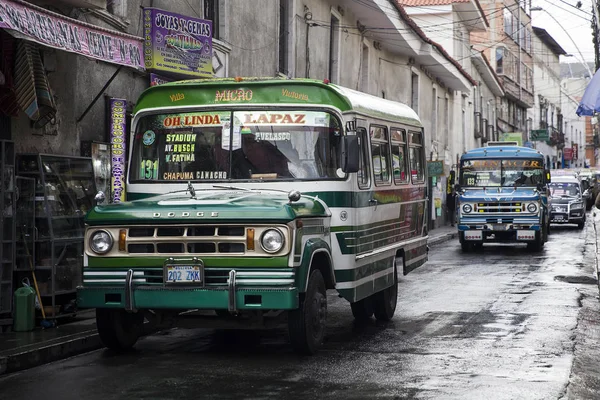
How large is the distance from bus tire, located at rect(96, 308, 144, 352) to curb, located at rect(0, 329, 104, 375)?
0.48m

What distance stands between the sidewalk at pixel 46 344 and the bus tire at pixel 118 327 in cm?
51

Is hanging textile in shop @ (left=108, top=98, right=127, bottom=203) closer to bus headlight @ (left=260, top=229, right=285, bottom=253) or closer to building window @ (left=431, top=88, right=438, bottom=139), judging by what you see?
bus headlight @ (left=260, top=229, right=285, bottom=253)

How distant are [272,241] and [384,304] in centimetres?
385

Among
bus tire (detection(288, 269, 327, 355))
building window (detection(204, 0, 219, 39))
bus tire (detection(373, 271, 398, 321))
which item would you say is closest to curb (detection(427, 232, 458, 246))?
building window (detection(204, 0, 219, 39))

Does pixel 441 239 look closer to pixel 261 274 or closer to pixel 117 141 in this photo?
pixel 117 141

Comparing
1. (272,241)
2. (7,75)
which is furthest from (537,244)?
(272,241)

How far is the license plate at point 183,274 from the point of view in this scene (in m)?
8.65

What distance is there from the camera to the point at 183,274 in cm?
869

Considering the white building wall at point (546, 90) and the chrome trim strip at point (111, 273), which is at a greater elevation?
the white building wall at point (546, 90)

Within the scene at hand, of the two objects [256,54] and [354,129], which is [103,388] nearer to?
[354,129]

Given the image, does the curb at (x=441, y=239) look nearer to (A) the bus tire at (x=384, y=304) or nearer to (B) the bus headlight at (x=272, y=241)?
(A) the bus tire at (x=384, y=304)

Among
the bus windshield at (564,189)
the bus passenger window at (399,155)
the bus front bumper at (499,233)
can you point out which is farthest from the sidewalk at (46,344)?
the bus windshield at (564,189)

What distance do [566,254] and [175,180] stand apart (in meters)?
17.4

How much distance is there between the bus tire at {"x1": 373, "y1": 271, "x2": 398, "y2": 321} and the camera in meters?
12.1
